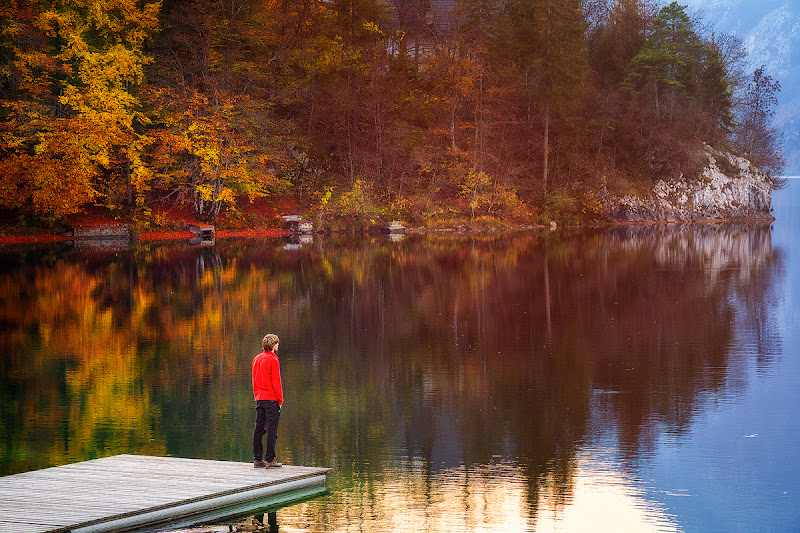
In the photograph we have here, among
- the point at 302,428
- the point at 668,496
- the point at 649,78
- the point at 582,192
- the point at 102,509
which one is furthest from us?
the point at 649,78

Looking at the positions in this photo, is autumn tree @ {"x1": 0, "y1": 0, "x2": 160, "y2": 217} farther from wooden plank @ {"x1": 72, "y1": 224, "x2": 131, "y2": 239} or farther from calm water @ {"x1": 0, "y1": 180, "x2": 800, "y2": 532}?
calm water @ {"x1": 0, "y1": 180, "x2": 800, "y2": 532}

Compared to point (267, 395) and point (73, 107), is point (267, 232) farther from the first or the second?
point (267, 395)

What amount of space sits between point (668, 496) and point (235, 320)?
47.8ft

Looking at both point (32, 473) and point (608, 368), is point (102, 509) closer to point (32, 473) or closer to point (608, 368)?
point (32, 473)

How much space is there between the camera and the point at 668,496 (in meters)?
10.3

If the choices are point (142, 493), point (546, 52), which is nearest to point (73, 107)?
point (546, 52)

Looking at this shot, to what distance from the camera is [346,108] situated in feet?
197

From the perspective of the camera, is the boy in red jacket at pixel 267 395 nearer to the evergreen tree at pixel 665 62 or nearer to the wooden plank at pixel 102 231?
the wooden plank at pixel 102 231

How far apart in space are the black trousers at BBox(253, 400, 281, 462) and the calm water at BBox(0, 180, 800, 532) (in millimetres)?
895

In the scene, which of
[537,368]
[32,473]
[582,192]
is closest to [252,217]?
[582,192]

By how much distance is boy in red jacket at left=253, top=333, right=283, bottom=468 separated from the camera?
10.4 metres

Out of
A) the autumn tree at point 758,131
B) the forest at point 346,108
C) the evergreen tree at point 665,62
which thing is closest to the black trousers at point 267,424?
the forest at point 346,108

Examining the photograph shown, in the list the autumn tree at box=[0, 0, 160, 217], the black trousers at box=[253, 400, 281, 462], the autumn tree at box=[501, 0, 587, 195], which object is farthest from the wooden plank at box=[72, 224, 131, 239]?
the black trousers at box=[253, 400, 281, 462]

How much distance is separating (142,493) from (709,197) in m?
73.3
